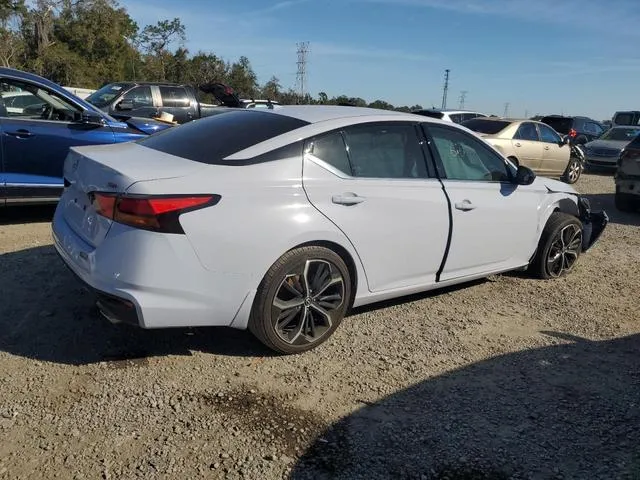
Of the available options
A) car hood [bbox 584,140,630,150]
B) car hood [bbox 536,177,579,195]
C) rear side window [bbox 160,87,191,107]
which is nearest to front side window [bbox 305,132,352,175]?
car hood [bbox 536,177,579,195]

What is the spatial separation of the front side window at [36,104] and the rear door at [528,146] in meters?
9.02

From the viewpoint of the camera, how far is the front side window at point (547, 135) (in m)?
13.2

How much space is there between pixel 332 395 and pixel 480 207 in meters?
2.09

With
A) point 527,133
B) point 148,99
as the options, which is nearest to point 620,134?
point 527,133

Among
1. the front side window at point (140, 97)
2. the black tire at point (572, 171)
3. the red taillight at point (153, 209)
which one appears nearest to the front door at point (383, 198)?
the red taillight at point (153, 209)

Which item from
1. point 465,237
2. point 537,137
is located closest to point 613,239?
point 465,237

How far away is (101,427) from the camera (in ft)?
9.69

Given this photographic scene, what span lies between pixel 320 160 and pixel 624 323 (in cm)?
291

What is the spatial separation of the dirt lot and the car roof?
154 centimetres

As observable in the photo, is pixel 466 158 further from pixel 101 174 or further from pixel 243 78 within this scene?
pixel 243 78

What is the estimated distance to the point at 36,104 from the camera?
653 centimetres

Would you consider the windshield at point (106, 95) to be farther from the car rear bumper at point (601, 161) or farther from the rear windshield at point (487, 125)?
the car rear bumper at point (601, 161)

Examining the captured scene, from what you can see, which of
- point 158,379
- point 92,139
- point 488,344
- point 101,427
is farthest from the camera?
point 92,139

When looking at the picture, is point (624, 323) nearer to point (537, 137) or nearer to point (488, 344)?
point (488, 344)
